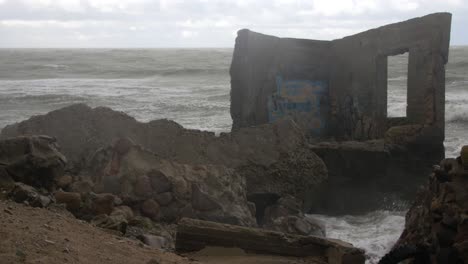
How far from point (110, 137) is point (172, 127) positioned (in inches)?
28.8

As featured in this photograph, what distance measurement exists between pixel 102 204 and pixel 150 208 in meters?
0.57

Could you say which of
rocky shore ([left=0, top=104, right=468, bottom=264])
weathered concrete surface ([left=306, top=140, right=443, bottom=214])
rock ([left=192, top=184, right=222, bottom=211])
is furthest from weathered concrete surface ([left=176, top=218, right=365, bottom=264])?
weathered concrete surface ([left=306, top=140, right=443, bottom=214])

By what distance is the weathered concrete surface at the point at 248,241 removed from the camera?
15.6 ft

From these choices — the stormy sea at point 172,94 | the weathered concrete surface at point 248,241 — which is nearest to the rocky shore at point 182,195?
the weathered concrete surface at point 248,241

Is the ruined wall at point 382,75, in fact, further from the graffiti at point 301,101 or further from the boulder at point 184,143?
the boulder at point 184,143

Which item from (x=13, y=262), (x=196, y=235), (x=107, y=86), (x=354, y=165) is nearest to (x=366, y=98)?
(x=354, y=165)

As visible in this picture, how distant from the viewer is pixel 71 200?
522 cm

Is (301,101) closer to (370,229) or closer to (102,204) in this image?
(370,229)

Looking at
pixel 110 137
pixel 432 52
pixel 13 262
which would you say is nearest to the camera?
pixel 13 262

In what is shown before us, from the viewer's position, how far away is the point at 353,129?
36.3 feet

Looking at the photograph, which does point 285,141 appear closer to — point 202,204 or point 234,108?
point 202,204

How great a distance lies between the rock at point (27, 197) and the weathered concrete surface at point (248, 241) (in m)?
1.09

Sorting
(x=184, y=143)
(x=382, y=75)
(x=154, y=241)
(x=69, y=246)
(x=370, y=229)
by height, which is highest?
(x=382, y=75)

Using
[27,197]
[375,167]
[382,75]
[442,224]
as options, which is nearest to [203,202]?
[27,197]
